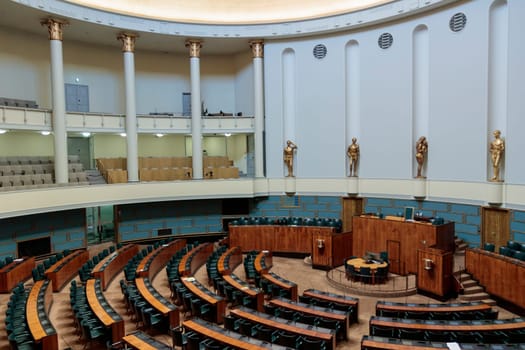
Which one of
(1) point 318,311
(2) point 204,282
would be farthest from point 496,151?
(2) point 204,282

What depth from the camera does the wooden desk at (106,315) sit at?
7.88m

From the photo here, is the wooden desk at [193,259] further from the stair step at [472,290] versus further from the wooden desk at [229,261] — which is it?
the stair step at [472,290]

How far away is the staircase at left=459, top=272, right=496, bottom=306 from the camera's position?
11.1 m

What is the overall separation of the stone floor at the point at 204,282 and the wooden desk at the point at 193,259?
1.02 feet

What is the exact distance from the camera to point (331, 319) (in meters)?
8.30

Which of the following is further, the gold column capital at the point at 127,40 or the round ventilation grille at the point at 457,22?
the gold column capital at the point at 127,40

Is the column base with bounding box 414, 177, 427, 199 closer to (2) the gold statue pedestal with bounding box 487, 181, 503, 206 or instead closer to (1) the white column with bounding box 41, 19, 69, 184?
(2) the gold statue pedestal with bounding box 487, 181, 503, 206

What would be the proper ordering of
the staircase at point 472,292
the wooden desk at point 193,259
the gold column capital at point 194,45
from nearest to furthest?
the staircase at point 472,292 → the wooden desk at point 193,259 → the gold column capital at point 194,45

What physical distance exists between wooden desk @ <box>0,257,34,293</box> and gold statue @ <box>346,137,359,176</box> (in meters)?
13.0

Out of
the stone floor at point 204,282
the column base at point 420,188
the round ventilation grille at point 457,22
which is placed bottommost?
the stone floor at point 204,282

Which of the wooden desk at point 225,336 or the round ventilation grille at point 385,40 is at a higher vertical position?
the round ventilation grille at point 385,40

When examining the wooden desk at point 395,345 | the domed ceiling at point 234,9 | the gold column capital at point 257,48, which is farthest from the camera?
the gold column capital at point 257,48

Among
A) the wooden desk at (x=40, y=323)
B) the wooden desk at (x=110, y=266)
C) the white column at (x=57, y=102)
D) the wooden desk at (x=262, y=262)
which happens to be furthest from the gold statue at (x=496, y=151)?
the white column at (x=57, y=102)

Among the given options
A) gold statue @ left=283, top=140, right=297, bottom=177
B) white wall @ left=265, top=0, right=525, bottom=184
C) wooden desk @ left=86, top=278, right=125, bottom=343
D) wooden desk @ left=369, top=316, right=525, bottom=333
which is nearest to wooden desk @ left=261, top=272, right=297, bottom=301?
wooden desk @ left=369, top=316, right=525, bottom=333
